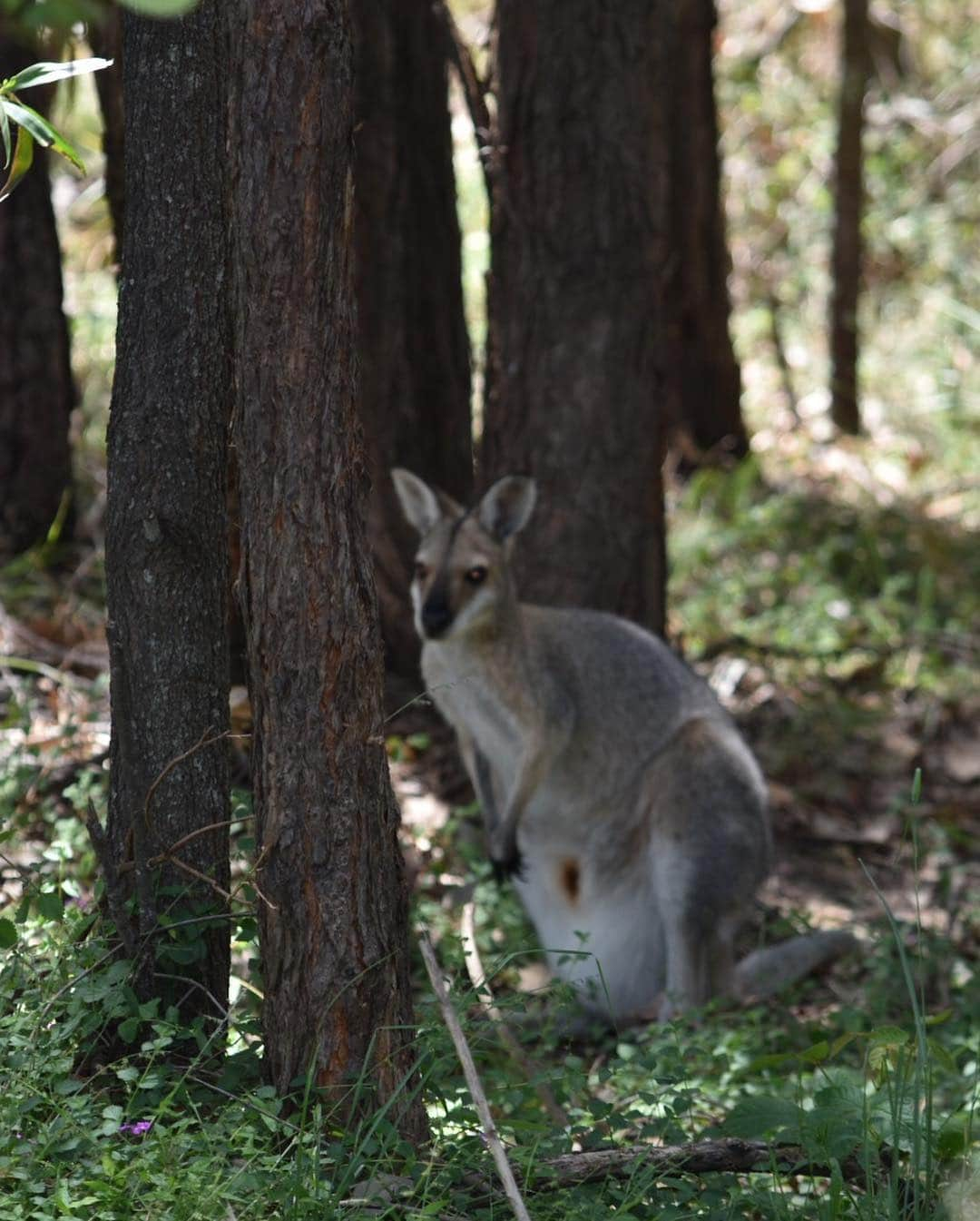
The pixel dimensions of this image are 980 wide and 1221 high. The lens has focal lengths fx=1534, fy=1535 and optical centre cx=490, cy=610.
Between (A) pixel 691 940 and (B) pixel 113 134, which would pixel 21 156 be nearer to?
(B) pixel 113 134

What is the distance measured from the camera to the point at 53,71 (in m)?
2.30

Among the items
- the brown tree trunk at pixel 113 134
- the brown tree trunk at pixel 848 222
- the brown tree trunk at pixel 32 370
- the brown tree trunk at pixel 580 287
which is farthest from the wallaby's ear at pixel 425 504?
the brown tree trunk at pixel 848 222

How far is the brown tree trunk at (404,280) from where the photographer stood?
5.98 metres

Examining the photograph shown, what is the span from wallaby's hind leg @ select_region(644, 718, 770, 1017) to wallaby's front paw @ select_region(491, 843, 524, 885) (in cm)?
46

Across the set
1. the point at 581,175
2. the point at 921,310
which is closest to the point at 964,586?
the point at 581,175

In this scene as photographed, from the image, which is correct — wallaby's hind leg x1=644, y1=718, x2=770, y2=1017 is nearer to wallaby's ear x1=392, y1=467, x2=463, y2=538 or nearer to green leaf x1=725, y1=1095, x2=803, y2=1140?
wallaby's ear x1=392, y1=467, x2=463, y2=538

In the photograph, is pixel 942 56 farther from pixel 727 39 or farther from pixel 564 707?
pixel 564 707

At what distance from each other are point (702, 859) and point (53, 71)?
3464mm

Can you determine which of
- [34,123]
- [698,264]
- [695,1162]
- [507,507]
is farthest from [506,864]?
[698,264]

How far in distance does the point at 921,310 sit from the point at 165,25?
9714 millimetres

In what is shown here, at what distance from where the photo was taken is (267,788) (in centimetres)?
287

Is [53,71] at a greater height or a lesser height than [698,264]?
lesser

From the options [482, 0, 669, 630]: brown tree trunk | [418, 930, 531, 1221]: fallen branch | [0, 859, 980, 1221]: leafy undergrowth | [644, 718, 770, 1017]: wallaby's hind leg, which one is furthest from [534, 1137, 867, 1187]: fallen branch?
[482, 0, 669, 630]: brown tree trunk

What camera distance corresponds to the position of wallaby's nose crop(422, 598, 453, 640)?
16.1ft
